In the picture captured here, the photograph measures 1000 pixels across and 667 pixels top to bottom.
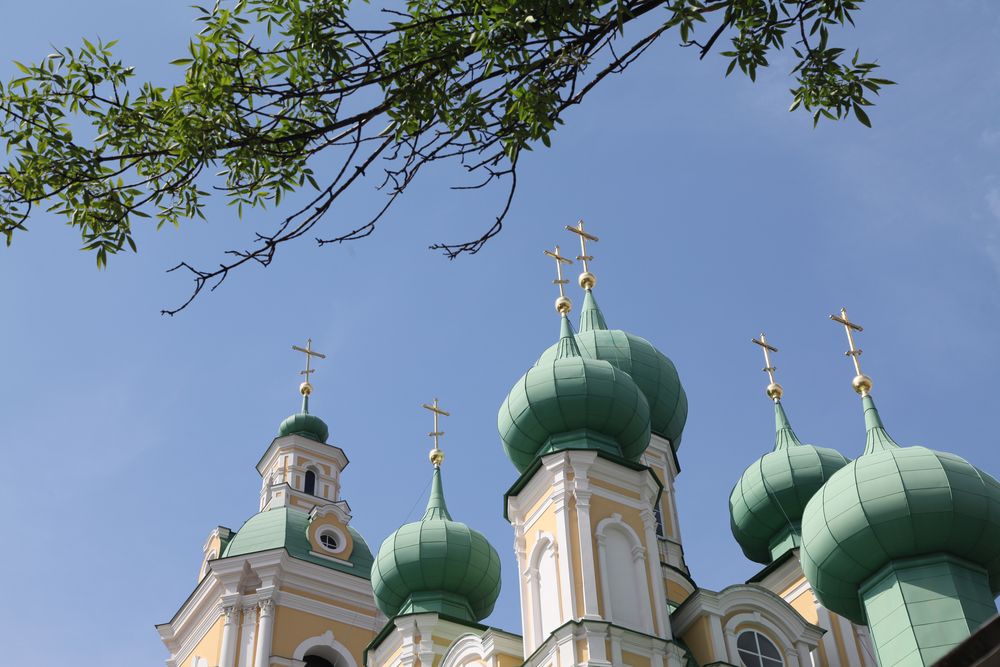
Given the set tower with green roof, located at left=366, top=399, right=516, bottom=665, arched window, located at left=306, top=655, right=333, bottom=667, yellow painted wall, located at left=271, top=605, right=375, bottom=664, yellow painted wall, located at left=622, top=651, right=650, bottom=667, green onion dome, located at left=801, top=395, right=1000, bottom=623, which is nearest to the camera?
green onion dome, located at left=801, top=395, right=1000, bottom=623

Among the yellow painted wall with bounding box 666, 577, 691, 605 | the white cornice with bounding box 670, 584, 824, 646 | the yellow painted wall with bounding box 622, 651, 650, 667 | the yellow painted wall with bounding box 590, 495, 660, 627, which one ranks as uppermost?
the yellow painted wall with bounding box 666, 577, 691, 605

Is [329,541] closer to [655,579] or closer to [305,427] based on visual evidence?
[305,427]

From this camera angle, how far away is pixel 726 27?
4.85m

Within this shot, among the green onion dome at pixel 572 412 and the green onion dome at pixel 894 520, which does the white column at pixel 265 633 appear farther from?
the green onion dome at pixel 894 520

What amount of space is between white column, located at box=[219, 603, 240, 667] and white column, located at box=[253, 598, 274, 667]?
37cm

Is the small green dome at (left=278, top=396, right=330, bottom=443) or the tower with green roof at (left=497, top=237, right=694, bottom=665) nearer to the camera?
the tower with green roof at (left=497, top=237, right=694, bottom=665)

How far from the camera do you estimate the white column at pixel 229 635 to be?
2002 centimetres

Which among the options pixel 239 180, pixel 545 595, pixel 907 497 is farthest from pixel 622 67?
pixel 545 595

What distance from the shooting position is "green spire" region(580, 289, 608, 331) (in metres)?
21.8

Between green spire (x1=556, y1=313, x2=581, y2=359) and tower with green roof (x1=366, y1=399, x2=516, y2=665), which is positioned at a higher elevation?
green spire (x1=556, y1=313, x2=581, y2=359)

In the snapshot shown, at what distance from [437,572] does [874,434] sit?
20.3ft

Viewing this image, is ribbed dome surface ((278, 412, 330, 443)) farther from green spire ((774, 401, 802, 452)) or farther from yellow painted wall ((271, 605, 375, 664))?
green spire ((774, 401, 802, 452))

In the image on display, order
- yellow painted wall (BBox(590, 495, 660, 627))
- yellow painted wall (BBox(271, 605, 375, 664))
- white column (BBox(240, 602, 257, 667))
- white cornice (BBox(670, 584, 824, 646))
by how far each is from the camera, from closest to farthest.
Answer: yellow painted wall (BBox(590, 495, 660, 627)) → white cornice (BBox(670, 584, 824, 646)) → white column (BBox(240, 602, 257, 667)) → yellow painted wall (BBox(271, 605, 375, 664))

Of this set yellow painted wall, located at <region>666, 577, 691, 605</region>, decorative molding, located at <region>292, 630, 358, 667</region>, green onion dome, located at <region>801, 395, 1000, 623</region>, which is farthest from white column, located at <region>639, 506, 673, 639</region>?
decorative molding, located at <region>292, 630, 358, 667</region>
